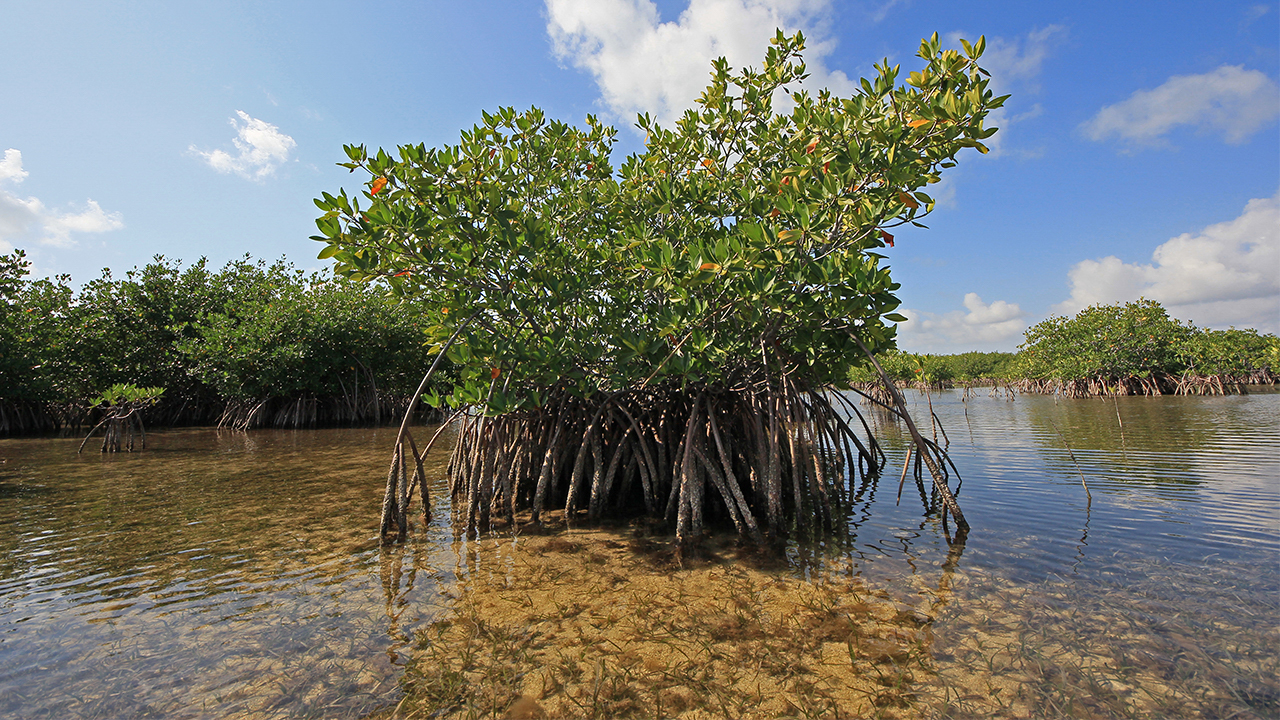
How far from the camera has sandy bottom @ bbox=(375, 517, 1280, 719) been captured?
2.58 metres

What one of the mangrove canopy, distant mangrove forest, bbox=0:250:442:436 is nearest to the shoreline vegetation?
distant mangrove forest, bbox=0:250:442:436

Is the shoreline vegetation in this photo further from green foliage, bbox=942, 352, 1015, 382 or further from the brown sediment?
green foliage, bbox=942, 352, 1015, 382

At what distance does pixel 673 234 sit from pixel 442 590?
370 centimetres

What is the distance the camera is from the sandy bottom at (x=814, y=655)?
258 centimetres

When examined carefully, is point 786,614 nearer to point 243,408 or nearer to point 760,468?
point 760,468

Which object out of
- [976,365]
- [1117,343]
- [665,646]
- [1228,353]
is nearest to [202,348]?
[665,646]

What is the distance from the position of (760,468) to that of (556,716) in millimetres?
3511

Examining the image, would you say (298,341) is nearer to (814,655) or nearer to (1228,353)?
(814,655)

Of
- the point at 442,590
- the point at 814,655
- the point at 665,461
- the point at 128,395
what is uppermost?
the point at 128,395

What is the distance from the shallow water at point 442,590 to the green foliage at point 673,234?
1.83 m

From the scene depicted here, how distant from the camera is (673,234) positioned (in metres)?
5.45

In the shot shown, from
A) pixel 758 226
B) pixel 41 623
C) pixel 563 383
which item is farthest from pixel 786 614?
pixel 41 623

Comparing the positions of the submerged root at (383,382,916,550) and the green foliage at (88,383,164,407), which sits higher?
the green foliage at (88,383,164,407)

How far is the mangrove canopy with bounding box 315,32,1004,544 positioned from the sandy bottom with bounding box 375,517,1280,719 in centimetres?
140
